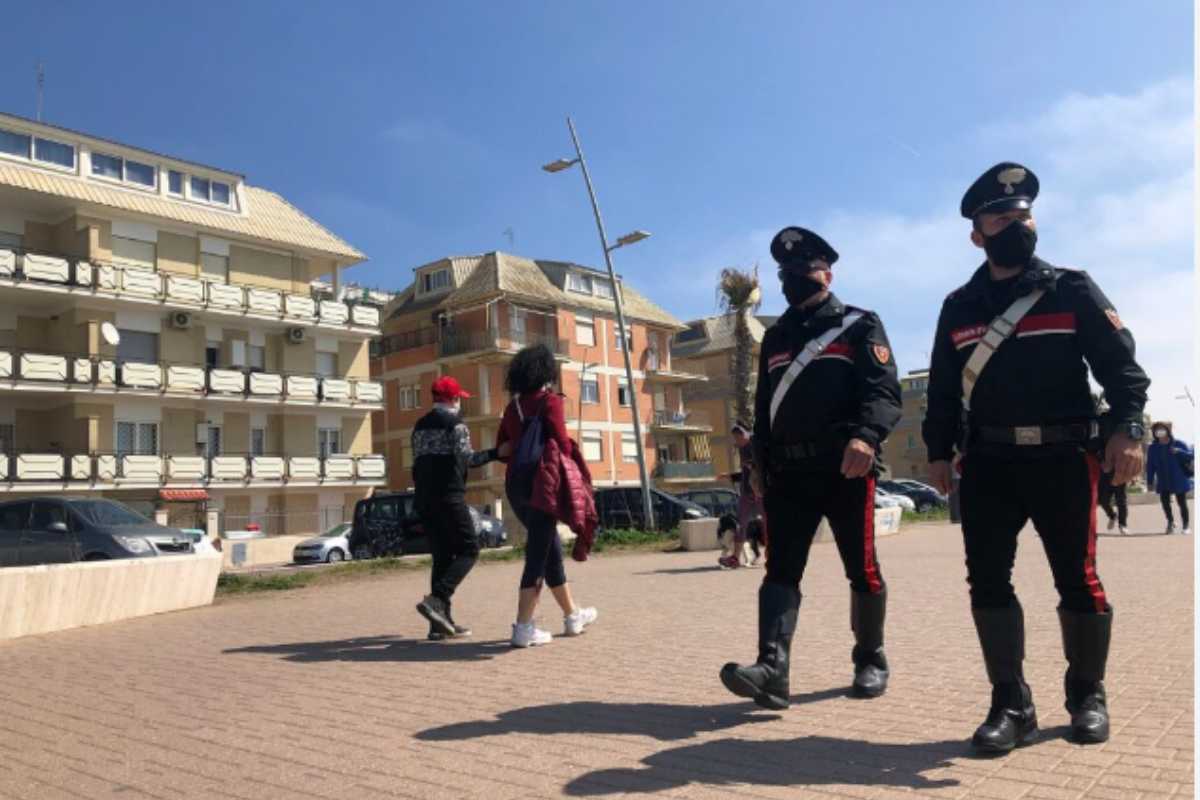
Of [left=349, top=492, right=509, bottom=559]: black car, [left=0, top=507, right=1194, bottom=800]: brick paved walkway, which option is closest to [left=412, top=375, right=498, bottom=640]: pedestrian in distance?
[left=0, top=507, right=1194, bottom=800]: brick paved walkway

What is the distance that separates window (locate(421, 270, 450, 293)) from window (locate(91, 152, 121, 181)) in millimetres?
20210

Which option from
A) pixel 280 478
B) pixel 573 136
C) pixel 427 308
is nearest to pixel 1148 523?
pixel 573 136

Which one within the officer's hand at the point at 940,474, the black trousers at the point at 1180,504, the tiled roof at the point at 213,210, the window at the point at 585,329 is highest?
the tiled roof at the point at 213,210

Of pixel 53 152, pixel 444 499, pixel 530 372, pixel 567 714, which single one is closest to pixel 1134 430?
pixel 567 714

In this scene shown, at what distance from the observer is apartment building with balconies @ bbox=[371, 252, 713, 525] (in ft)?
167

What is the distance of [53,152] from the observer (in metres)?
34.8

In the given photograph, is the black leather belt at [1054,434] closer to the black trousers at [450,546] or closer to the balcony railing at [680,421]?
the black trousers at [450,546]

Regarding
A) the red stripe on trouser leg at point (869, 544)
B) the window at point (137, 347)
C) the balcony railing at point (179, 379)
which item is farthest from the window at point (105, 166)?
the red stripe on trouser leg at point (869, 544)

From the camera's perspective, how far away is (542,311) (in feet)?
175

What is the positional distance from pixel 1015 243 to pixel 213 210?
127 feet

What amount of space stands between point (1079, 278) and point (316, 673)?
4.44 metres

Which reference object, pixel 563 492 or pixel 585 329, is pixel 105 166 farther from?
pixel 563 492

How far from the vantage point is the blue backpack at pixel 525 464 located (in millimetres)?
6598

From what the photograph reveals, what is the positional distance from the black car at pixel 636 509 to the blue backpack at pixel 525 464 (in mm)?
18162
